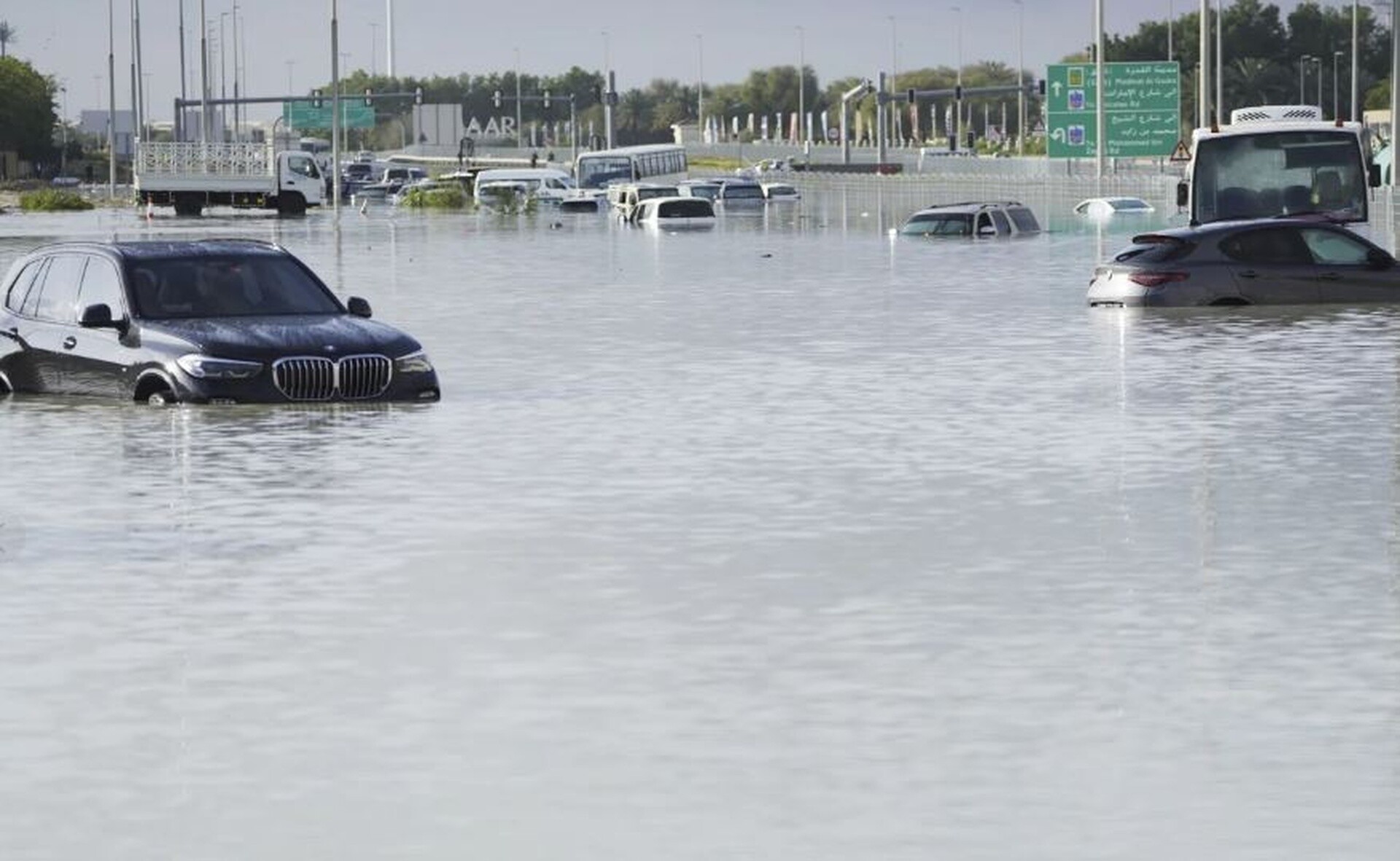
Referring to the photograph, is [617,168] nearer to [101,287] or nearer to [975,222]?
[975,222]

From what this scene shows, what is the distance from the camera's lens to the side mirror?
21.8 metres

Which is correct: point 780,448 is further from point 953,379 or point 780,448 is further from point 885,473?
point 953,379

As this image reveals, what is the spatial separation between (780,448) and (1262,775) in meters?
10.9

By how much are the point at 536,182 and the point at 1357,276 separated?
76656 millimetres

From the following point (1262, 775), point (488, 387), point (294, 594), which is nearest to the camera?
point (1262, 775)

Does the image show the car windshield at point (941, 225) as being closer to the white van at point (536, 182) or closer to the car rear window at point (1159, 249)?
the car rear window at point (1159, 249)

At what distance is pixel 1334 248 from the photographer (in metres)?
37.4

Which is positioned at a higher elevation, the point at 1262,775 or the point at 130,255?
the point at 130,255

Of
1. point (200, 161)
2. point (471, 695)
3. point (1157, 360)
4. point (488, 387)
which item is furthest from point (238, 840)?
point (200, 161)

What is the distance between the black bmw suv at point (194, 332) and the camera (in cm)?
2181

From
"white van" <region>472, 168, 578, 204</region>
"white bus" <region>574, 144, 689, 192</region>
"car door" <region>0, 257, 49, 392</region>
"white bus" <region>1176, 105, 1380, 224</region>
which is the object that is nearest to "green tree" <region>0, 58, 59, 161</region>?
"white bus" <region>574, 144, 689, 192</region>

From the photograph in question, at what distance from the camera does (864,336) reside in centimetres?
3238

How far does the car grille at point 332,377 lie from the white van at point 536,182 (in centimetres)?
8271

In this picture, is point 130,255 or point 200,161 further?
point 200,161
